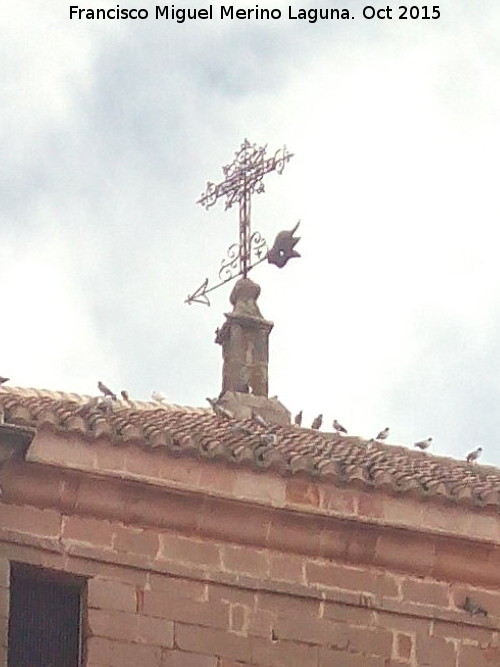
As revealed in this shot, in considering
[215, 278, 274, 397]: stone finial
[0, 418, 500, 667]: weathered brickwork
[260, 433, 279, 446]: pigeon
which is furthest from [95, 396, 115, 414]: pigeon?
[215, 278, 274, 397]: stone finial

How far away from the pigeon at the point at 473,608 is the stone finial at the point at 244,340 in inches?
206

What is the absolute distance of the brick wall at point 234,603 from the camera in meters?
15.1

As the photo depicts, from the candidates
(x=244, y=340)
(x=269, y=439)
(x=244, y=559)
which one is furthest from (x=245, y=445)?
(x=244, y=340)

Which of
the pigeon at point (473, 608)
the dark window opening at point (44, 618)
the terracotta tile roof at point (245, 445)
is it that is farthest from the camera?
the pigeon at point (473, 608)

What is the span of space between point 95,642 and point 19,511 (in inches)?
40.6

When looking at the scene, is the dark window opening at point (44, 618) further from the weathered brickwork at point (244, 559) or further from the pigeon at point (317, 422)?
the pigeon at point (317, 422)

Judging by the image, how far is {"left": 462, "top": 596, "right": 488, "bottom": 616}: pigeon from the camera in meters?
16.0

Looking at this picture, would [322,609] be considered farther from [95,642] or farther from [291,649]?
[95,642]

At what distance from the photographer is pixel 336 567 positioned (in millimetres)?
15789

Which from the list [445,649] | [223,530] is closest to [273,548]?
[223,530]

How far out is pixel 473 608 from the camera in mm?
15984

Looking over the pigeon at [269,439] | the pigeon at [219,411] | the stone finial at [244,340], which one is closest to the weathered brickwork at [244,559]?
the pigeon at [269,439]

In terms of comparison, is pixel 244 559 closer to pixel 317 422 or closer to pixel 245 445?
pixel 245 445

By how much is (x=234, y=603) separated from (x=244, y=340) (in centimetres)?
620
